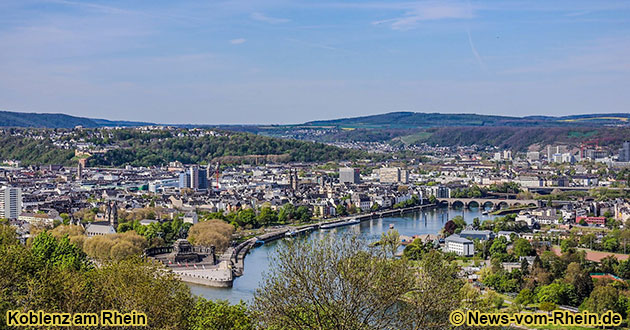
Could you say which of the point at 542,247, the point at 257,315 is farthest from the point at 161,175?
the point at 257,315

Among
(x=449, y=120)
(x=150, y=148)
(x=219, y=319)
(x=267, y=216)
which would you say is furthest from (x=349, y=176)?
(x=449, y=120)

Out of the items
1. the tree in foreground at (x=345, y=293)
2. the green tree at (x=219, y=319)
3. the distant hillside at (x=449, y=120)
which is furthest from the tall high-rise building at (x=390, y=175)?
the distant hillside at (x=449, y=120)

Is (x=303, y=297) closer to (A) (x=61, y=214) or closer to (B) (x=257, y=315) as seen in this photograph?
(B) (x=257, y=315)

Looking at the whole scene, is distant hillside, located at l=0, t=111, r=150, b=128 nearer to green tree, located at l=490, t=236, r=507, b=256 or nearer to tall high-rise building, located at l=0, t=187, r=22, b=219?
tall high-rise building, located at l=0, t=187, r=22, b=219

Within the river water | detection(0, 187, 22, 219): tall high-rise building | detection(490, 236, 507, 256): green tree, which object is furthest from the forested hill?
detection(490, 236, 507, 256): green tree

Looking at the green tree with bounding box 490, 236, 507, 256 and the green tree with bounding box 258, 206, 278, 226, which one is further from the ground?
the green tree with bounding box 490, 236, 507, 256

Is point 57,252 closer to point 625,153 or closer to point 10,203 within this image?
point 10,203
